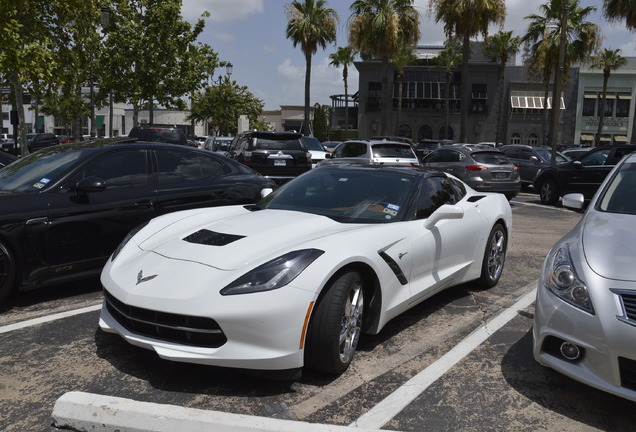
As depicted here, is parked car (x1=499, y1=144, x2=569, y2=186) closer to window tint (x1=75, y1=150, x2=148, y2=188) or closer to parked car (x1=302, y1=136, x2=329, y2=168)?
parked car (x1=302, y1=136, x2=329, y2=168)

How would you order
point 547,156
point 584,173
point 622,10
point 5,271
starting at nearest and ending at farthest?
point 5,271
point 584,173
point 547,156
point 622,10

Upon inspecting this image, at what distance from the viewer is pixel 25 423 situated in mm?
2965

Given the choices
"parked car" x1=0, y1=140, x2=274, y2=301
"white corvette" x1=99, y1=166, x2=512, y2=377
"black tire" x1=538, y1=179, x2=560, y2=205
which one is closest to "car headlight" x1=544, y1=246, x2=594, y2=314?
"white corvette" x1=99, y1=166, x2=512, y2=377

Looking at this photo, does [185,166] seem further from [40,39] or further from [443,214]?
[40,39]

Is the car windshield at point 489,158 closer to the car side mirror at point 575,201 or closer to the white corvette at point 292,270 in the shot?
the car side mirror at point 575,201

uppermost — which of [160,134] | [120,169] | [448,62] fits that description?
[448,62]

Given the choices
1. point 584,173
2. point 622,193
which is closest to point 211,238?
point 622,193

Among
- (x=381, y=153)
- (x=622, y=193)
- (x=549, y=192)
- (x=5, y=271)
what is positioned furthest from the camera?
(x=549, y=192)

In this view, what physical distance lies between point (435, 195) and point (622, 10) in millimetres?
24810

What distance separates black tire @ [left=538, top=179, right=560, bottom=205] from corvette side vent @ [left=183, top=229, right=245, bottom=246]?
12506mm

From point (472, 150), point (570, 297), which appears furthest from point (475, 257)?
point (472, 150)

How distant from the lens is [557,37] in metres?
31.1

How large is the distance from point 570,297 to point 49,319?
396 centimetres

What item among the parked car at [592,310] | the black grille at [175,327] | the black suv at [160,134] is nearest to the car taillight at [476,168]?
the black suv at [160,134]
